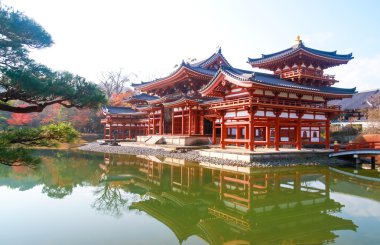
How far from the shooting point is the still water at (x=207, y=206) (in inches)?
269

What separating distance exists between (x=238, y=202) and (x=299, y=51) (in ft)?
56.4

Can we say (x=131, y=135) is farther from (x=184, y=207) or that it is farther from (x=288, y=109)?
(x=184, y=207)

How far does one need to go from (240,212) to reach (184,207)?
6.14ft

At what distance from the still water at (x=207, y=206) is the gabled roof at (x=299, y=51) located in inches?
420

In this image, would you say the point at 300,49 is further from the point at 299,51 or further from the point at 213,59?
the point at 213,59

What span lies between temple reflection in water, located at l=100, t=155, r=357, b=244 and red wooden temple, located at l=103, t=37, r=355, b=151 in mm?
4617

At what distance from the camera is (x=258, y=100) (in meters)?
18.1

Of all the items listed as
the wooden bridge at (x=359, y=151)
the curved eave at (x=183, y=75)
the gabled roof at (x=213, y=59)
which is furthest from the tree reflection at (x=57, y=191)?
the gabled roof at (x=213, y=59)

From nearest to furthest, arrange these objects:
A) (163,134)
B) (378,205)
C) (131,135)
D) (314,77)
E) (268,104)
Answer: (378,205), (268,104), (314,77), (163,134), (131,135)

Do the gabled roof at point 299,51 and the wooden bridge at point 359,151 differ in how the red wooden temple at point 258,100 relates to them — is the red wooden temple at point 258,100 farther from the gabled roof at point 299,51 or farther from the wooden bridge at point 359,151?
the wooden bridge at point 359,151

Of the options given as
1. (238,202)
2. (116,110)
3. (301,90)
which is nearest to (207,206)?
(238,202)

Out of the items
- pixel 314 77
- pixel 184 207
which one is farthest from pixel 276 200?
pixel 314 77

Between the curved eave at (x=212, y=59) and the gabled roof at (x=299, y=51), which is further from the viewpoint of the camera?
the curved eave at (x=212, y=59)

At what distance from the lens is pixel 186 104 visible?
26.6 m
